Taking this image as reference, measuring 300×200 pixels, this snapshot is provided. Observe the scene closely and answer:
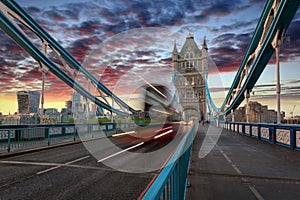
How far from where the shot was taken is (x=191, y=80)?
10738 centimetres

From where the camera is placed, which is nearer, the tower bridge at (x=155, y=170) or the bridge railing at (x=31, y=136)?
the tower bridge at (x=155, y=170)

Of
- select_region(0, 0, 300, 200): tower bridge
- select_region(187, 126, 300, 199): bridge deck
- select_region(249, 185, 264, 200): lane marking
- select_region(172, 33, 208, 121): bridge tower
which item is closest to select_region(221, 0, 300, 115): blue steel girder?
select_region(0, 0, 300, 200): tower bridge

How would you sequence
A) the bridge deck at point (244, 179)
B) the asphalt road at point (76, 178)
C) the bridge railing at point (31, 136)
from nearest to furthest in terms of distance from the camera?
1. the bridge deck at point (244, 179)
2. the asphalt road at point (76, 178)
3. the bridge railing at point (31, 136)

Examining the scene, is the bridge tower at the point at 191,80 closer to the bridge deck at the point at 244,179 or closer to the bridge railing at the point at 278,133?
the bridge railing at the point at 278,133

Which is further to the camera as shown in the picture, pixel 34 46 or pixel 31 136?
pixel 34 46

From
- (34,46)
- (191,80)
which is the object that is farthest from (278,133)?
(191,80)

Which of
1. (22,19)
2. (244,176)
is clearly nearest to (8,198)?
(244,176)

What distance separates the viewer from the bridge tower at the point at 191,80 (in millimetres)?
96750

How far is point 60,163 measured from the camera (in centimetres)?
908

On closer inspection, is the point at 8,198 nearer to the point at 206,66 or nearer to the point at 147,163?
the point at 147,163

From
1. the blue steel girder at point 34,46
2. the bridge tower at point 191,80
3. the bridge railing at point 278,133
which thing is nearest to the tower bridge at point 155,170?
the bridge railing at point 278,133

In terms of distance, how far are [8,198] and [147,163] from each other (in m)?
4.76

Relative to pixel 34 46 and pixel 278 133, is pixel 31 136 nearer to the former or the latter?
pixel 34 46

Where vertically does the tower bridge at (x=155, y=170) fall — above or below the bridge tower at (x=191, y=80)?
below
